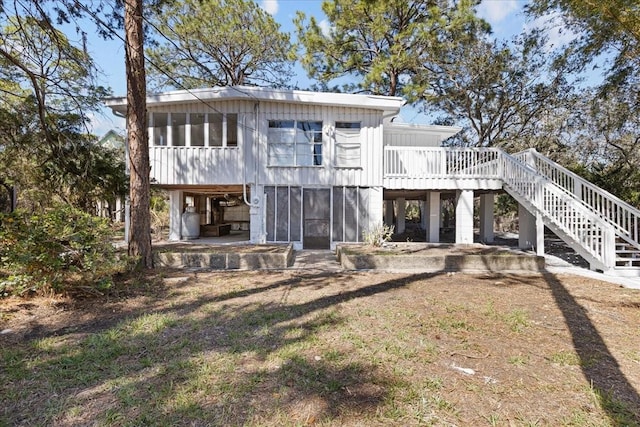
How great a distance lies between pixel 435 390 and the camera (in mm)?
2486

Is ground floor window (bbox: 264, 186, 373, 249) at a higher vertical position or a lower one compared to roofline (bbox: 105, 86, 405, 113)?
lower

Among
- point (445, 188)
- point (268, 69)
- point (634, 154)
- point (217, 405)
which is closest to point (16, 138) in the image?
point (217, 405)

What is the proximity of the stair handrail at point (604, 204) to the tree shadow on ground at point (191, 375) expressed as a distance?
752cm

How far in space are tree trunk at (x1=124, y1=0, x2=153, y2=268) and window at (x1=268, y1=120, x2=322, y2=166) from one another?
4.65 metres

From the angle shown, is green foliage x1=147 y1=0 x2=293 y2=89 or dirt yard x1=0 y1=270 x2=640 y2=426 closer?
dirt yard x1=0 y1=270 x2=640 y2=426

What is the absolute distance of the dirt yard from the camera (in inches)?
87.4

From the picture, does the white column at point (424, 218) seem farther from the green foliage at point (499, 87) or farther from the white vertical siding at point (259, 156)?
the green foliage at point (499, 87)

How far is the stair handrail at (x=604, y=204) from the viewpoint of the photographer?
23.2ft

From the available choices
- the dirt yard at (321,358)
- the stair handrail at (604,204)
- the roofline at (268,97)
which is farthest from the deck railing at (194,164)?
the stair handrail at (604,204)

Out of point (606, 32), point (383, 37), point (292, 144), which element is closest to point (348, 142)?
point (292, 144)

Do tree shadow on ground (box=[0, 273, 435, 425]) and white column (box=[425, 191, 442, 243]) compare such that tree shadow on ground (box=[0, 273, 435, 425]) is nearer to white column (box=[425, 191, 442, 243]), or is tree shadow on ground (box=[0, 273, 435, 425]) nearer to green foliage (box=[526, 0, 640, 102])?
white column (box=[425, 191, 442, 243])

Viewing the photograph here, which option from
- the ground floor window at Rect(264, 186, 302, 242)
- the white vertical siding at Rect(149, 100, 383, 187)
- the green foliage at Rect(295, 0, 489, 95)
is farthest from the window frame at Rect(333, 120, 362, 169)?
the green foliage at Rect(295, 0, 489, 95)

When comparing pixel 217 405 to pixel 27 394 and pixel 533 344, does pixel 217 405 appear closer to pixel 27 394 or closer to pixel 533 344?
pixel 27 394

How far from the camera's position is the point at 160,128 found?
1046 cm
